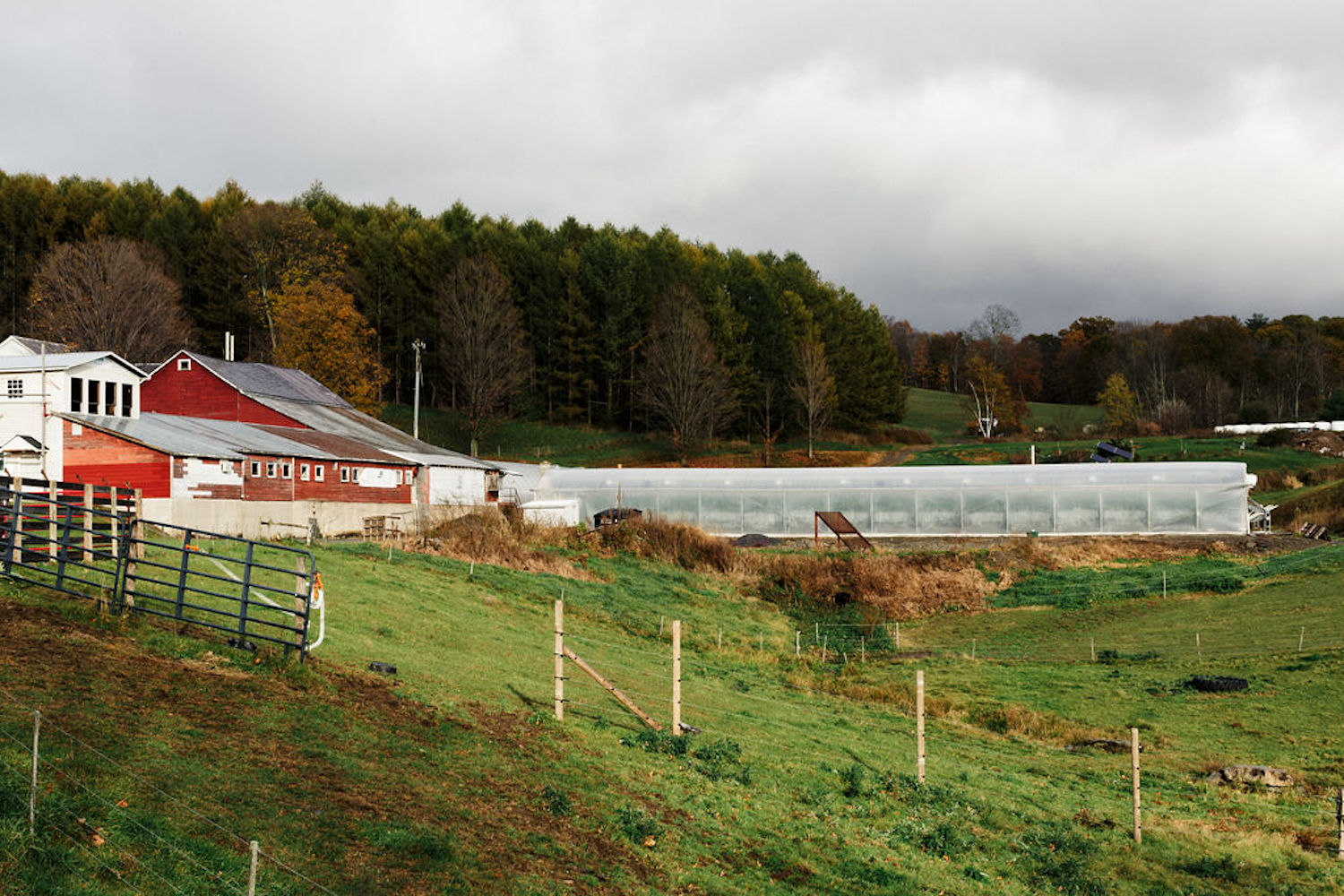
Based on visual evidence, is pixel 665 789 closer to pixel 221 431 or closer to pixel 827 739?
pixel 827 739

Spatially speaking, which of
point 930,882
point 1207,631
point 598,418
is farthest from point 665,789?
point 598,418

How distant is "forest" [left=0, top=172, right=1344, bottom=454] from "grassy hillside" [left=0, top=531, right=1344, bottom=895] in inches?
2400

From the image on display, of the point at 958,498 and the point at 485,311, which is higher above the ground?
the point at 485,311

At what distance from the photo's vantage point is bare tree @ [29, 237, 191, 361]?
79.8m

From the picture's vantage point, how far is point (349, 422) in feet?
225

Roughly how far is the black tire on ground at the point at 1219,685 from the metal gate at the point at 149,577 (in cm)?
2565

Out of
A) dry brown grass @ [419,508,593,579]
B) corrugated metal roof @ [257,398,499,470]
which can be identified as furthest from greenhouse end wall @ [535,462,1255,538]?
corrugated metal roof @ [257,398,499,470]

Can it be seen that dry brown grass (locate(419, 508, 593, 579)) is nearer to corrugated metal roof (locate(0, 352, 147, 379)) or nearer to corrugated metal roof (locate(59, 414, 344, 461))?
corrugated metal roof (locate(59, 414, 344, 461))

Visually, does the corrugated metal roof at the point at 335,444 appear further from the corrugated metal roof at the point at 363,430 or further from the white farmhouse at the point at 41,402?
the white farmhouse at the point at 41,402

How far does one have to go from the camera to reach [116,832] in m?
10.3

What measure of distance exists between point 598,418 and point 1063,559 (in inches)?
2500

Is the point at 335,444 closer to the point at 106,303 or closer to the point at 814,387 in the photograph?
the point at 106,303

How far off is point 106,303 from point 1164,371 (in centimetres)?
12793

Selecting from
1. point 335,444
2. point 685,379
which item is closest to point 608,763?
point 335,444
